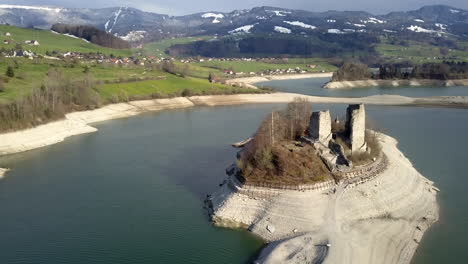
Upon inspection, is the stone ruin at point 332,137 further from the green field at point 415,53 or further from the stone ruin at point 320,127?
the green field at point 415,53

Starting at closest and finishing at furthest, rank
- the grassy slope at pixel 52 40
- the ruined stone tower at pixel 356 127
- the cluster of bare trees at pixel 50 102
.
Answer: the ruined stone tower at pixel 356 127
the cluster of bare trees at pixel 50 102
the grassy slope at pixel 52 40

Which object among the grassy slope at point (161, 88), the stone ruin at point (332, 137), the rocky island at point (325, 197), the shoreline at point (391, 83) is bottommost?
the shoreline at point (391, 83)

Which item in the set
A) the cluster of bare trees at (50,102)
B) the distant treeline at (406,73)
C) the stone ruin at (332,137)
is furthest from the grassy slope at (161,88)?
the stone ruin at (332,137)

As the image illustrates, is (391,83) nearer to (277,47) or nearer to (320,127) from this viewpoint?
(320,127)

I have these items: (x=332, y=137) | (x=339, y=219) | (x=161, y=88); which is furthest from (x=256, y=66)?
(x=339, y=219)

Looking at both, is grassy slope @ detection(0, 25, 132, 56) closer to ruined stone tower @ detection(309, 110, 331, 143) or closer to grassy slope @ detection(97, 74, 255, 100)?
grassy slope @ detection(97, 74, 255, 100)
